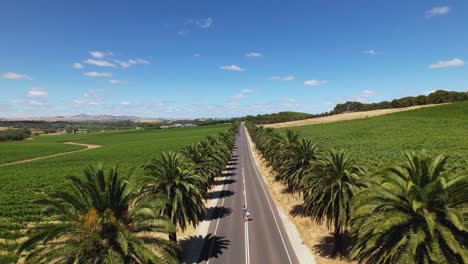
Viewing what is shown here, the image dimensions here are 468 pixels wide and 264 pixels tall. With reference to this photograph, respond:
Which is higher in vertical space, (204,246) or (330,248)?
(330,248)

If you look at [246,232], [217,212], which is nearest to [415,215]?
[246,232]

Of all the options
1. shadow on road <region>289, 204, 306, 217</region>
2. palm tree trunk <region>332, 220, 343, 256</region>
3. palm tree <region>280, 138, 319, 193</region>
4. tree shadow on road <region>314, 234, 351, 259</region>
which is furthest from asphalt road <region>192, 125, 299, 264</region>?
palm tree <region>280, 138, 319, 193</region>

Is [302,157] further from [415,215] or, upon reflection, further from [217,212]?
[415,215]

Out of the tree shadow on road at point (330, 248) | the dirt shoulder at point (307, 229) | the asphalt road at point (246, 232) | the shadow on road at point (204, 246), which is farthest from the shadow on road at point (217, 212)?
the tree shadow on road at point (330, 248)

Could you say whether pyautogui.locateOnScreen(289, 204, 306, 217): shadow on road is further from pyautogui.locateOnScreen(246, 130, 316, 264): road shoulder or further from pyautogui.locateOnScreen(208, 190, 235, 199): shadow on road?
pyautogui.locateOnScreen(208, 190, 235, 199): shadow on road

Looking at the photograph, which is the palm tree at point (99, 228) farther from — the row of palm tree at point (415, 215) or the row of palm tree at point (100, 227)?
the row of palm tree at point (415, 215)
